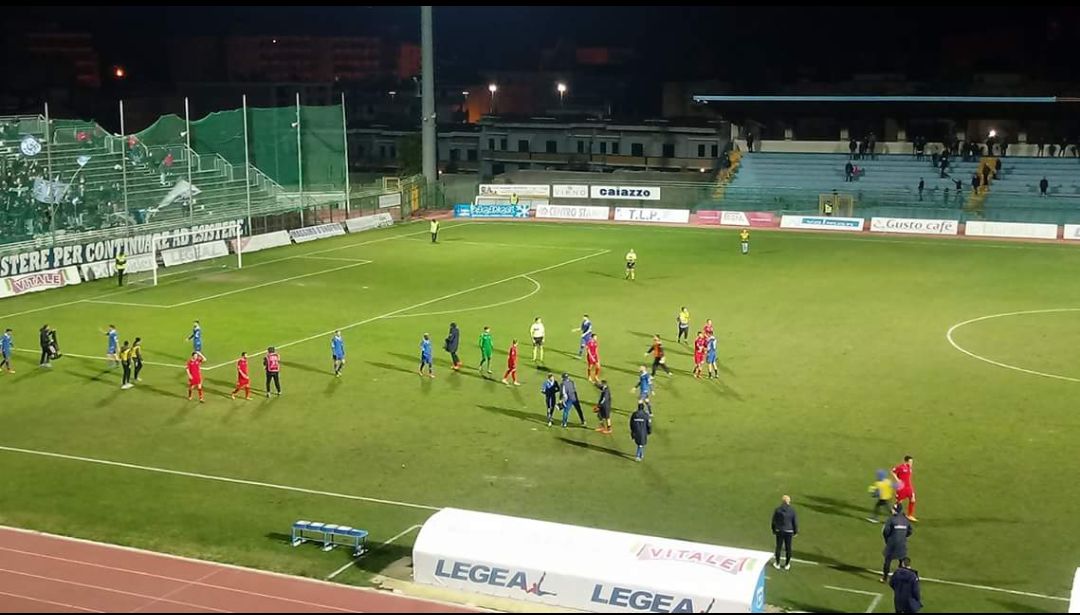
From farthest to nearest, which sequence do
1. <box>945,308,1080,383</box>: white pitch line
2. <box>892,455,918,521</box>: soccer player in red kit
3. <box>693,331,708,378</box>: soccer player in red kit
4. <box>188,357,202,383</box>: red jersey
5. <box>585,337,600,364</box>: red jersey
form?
<box>693,331,708,378</box>: soccer player in red kit → <box>945,308,1080,383</box>: white pitch line → <box>585,337,600,364</box>: red jersey → <box>188,357,202,383</box>: red jersey → <box>892,455,918,521</box>: soccer player in red kit

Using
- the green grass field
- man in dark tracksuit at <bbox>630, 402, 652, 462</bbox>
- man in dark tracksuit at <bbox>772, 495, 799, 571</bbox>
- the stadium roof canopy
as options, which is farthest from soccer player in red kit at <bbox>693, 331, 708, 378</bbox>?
the stadium roof canopy

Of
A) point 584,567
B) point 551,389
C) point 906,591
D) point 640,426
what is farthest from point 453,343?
point 906,591

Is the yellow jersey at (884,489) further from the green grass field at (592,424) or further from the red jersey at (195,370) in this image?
the red jersey at (195,370)

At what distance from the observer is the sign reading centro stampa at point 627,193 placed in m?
71.0

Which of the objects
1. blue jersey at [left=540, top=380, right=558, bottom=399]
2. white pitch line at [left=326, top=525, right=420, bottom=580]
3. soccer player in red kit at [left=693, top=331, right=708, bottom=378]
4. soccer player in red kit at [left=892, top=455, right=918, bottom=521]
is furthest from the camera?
soccer player in red kit at [left=693, top=331, right=708, bottom=378]

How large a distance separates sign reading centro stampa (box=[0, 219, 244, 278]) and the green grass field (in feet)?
5.59

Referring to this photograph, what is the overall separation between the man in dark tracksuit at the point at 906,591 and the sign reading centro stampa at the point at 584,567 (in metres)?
1.72

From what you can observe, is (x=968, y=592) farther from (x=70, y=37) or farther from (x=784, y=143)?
(x=70, y=37)

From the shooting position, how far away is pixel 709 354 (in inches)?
1151

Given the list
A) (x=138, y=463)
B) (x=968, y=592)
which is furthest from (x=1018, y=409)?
(x=138, y=463)

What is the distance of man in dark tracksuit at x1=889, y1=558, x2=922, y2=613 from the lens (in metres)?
14.6

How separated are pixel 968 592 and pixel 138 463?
15724mm

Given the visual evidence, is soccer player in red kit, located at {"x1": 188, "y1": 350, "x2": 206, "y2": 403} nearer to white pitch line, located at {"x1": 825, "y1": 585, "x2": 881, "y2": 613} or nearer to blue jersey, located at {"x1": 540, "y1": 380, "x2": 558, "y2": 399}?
blue jersey, located at {"x1": 540, "y1": 380, "x2": 558, "y2": 399}

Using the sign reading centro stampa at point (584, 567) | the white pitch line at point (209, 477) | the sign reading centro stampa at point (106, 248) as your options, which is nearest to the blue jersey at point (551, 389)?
the white pitch line at point (209, 477)
